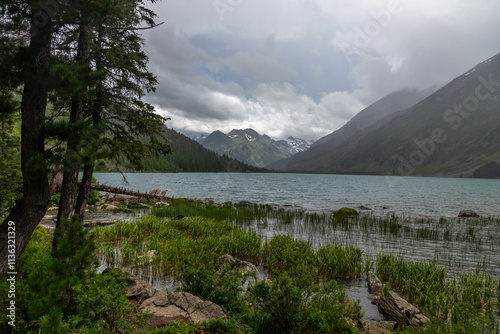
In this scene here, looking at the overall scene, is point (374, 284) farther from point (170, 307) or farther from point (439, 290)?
point (170, 307)

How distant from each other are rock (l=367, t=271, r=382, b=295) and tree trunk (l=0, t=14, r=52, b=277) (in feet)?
35.3

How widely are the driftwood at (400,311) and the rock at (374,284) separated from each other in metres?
1.23

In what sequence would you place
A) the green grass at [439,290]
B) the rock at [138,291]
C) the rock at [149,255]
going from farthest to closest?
the rock at [149,255] < the green grass at [439,290] < the rock at [138,291]

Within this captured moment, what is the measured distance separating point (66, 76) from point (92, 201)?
29.6 metres

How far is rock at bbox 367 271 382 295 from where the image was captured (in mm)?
9164

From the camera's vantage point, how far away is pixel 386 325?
639 cm

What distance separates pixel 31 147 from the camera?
19.7ft

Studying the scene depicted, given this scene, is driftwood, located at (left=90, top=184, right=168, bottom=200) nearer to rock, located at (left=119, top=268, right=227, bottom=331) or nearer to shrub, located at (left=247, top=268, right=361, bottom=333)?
rock, located at (left=119, top=268, right=227, bottom=331)

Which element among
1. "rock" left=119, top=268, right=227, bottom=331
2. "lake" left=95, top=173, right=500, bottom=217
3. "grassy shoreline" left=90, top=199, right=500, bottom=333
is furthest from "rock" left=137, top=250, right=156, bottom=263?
"lake" left=95, top=173, right=500, bottom=217

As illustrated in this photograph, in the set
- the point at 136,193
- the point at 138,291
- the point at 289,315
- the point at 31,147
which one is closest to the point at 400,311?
the point at 289,315

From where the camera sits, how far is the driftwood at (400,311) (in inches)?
256

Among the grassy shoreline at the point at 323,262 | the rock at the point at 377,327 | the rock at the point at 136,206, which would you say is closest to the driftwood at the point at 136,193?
the rock at the point at 136,206

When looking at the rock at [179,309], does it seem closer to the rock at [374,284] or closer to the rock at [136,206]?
the rock at [374,284]

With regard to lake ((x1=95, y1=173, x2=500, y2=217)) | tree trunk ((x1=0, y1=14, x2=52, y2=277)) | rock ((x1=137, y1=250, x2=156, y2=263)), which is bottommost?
lake ((x1=95, y1=173, x2=500, y2=217))
